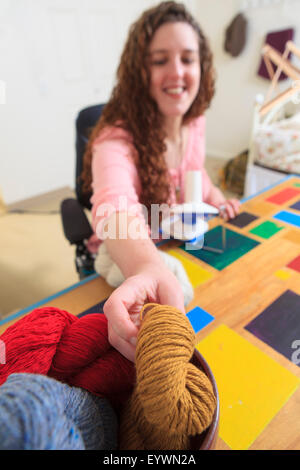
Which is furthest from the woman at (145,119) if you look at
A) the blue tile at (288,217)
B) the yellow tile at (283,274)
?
the yellow tile at (283,274)

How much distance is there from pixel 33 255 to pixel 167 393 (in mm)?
1656

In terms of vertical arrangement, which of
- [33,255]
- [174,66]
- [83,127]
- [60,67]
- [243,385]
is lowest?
[33,255]

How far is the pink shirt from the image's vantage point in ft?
1.66

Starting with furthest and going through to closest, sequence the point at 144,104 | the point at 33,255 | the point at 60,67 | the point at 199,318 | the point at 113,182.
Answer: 1. the point at 60,67
2. the point at 33,255
3. the point at 144,104
4. the point at 113,182
5. the point at 199,318

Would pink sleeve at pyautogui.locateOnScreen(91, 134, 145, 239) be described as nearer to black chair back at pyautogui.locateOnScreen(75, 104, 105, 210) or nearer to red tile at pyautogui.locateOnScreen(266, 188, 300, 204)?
black chair back at pyautogui.locateOnScreen(75, 104, 105, 210)

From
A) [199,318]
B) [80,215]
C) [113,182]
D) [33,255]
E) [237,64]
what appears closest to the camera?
[199,318]

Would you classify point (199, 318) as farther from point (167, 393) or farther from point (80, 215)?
point (80, 215)

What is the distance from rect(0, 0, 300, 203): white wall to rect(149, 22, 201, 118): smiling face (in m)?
1.73

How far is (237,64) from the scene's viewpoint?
7.93 feet

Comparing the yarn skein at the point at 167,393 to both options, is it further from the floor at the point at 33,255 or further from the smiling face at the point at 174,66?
the floor at the point at 33,255

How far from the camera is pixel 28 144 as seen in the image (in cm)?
207

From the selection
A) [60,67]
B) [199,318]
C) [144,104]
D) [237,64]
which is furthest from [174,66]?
[237,64]

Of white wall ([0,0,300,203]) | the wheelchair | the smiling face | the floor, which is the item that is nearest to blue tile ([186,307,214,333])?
the wheelchair

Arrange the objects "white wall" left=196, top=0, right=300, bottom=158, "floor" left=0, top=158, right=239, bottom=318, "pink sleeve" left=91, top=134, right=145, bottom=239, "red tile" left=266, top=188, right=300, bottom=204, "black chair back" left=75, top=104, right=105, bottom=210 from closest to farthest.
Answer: "pink sleeve" left=91, top=134, right=145, bottom=239
"red tile" left=266, top=188, right=300, bottom=204
"black chair back" left=75, top=104, right=105, bottom=210
"floor" left=0, top=158, right=239, bottom=318
"white wall" left=196, top=0, right=300, bottom=158
